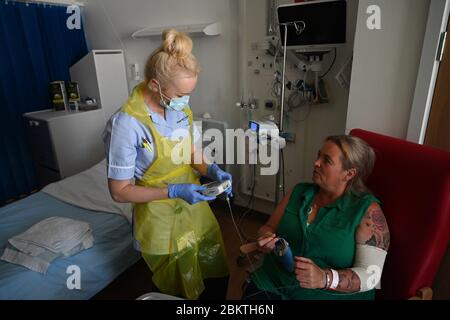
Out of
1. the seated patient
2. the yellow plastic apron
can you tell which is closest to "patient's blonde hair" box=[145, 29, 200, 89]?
the yellow plastic apron

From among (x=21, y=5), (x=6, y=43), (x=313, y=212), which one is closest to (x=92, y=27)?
(x=21, y=5)

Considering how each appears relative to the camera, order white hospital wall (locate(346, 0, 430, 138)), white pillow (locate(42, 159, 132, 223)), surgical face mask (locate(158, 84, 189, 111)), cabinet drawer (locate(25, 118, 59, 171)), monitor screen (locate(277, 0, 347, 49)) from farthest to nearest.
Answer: cabinet drawer (locate(25, 118, 59, 171))
white pillow (locate(42, 159, 132, 223))
monitor screen (locate(277, 0, 347, 49))
white hospital wall (locate(346, 0, 430, 138))
surgical face mask (locate(158, 84, 189, 111))

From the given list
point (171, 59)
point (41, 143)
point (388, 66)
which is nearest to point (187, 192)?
point (171, 59)

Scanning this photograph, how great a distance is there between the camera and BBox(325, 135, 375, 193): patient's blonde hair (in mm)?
1130

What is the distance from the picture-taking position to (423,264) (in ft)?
3.27

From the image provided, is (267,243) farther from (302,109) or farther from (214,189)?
(302,109)

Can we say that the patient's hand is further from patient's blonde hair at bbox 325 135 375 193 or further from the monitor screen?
the monitor screen

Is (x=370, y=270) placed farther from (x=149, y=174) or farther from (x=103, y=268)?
(x=103, y=268)

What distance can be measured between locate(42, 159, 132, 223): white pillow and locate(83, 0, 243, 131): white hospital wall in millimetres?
1086

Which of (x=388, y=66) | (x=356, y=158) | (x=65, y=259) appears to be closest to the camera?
(x=356, y=158)

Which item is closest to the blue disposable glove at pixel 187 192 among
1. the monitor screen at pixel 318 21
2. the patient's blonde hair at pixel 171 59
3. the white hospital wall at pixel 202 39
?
the patient's blonde hair at pixel 171 59

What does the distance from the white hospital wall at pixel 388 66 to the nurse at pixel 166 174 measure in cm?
76

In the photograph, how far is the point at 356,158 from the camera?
113 centimetres

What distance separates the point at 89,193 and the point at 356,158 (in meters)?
1.80
